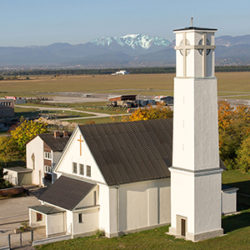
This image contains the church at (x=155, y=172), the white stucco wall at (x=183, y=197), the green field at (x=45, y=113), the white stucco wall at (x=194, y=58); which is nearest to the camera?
the white stucco wall at (x=194, y=58)

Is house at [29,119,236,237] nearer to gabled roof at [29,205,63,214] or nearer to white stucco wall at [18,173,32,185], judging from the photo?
gabled roof at [29,205,63,214]

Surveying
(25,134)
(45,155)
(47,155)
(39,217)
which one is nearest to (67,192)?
(39,217)

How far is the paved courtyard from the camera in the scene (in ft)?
97.9

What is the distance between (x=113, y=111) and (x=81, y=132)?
225ft

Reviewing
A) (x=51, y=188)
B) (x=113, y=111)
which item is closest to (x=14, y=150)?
(x=51, y=188)

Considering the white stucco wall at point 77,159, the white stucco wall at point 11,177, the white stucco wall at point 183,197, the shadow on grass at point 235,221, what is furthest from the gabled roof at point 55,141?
the white stucco wall at point 183,197

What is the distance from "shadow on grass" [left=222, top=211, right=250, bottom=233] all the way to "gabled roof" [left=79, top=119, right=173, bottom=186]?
4.39m

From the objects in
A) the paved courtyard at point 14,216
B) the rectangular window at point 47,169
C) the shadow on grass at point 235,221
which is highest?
the rectangular window at point 47,169

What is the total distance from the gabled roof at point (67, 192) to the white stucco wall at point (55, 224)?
2.14ft

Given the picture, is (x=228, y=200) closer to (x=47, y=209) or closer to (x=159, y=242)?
(x=159, y=242)

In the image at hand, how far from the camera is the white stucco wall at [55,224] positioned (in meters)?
29.8

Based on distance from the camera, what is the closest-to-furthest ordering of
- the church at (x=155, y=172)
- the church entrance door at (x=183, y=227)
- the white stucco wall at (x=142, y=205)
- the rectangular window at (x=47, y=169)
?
the church at (x=155, y=172) < the church entrance door at (x=183, y=227) < the white stucco wall at (x=142, y=205) < the rectangular window at (x=47, y=169)

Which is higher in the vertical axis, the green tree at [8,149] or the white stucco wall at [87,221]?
the green tree at [8,149]

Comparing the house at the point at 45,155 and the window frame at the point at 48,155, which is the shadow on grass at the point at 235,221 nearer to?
the house at the point at 45,155
